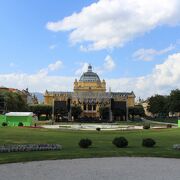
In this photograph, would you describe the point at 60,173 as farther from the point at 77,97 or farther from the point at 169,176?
the point at 77,97

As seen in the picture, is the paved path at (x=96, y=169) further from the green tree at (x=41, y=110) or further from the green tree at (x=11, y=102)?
the green tree at (x=41, y=110)

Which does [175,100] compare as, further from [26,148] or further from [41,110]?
[26,148]

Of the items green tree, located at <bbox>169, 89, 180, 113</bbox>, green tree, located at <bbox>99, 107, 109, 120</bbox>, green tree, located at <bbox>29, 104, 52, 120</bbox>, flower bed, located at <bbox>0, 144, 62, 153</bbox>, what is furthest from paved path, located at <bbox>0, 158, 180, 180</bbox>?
green tree, located at <bbox>29, 104, 52, 120</bbox>

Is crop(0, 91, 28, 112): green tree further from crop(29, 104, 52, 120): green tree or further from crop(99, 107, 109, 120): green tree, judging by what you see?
crop(99, 107, 109, 120): green tree

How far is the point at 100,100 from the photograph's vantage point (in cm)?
14825

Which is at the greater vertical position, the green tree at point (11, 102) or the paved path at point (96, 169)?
the green tree at point (11, 102)

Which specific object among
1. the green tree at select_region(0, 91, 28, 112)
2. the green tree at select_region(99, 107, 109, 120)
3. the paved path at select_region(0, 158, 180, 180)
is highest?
the green tree at select_region(0, 91, 28, 112)

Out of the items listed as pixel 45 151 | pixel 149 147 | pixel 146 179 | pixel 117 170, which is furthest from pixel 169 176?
pixel 149 147

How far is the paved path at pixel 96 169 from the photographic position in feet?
56.7

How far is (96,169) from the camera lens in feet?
64.5

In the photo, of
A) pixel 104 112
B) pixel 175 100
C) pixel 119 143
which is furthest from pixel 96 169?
pixel 104 112

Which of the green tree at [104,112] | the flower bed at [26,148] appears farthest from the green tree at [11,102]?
the flower bed at [26,148]

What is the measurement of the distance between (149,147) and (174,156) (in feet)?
16.5

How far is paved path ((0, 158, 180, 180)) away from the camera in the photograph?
17.3 metres
